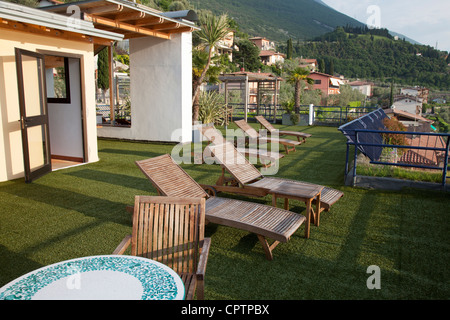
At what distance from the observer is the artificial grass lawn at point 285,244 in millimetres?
3207

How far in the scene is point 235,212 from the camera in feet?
13.6

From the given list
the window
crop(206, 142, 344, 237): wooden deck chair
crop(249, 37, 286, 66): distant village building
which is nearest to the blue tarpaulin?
crop(206, 142, 344, 237): wooden deck chair

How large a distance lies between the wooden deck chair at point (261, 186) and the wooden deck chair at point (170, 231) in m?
1.85

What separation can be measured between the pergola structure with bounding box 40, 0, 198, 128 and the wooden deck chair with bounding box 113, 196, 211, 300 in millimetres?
5827

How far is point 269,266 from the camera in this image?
3.57m

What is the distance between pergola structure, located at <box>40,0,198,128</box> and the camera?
862cm

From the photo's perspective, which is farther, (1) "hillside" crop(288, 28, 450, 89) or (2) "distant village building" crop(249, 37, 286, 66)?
(2) "distant village building" crop(249, 37, 286, 66)

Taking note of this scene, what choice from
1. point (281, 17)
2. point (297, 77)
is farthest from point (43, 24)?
point (281, 17)

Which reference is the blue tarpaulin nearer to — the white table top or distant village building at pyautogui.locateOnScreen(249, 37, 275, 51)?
the white table top

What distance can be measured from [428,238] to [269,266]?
2.08 m
